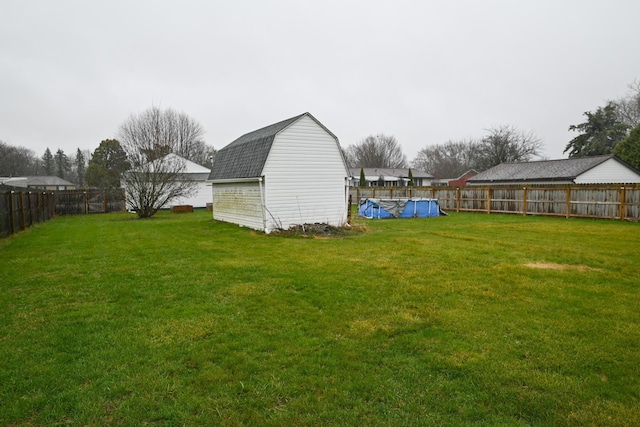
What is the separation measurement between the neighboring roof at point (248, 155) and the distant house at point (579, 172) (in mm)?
20696

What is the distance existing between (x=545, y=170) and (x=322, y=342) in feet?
98.2

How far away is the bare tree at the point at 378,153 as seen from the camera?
2776 inches

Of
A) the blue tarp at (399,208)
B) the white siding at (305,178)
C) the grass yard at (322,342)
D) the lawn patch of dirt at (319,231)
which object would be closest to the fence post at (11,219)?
the grass yard at (322,342)

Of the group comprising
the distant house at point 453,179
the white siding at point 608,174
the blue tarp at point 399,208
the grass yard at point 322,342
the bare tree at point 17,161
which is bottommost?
the grass yard at point 322,342

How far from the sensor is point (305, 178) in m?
13.4

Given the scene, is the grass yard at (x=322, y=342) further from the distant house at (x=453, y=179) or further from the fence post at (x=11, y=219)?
the distant house at (x=453, y=179)

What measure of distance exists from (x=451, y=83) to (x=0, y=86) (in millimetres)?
27073

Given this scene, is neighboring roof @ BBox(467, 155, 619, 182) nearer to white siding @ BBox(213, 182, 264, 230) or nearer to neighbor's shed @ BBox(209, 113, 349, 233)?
neighbor's shed @ BBox(209, 113, 349, 233)

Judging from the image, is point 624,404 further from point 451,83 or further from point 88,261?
point 451,83

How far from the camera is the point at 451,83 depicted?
2697 centimetres

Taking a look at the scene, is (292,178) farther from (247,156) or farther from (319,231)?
(247,156)

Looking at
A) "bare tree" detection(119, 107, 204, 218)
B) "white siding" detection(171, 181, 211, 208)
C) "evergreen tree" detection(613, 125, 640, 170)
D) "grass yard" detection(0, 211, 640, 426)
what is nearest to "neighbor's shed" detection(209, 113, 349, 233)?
"grass yard" detection(0, 211, 640, 426)

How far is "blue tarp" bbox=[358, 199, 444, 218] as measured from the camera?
19594 millimetres

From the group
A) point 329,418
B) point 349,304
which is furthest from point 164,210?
point 329,418
